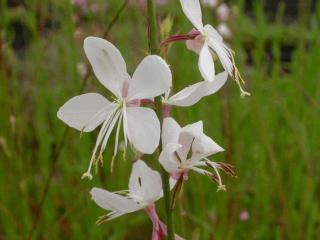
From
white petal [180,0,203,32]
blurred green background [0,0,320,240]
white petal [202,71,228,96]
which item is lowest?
blurred green background [0,0,320,240]

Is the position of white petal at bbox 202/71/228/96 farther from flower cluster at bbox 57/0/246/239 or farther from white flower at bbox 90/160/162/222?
white flower at bbox 90/160/162/222

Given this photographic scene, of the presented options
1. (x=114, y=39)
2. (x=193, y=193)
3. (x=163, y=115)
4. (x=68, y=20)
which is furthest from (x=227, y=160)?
(x=114, y=39)

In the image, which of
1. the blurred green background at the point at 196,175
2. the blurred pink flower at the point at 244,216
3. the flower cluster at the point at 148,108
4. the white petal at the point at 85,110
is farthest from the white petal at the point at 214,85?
the blurred pink flower at the point at 244,216

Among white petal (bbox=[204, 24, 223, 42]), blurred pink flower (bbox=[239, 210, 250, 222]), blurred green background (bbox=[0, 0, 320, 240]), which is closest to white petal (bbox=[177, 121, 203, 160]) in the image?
white petal (bbox=[204, 24, 223, 42])

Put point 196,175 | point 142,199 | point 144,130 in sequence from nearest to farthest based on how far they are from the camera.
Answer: point 144,130 → point 142,199 → point 196,175

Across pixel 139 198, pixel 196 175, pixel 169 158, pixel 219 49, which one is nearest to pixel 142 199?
pixel 139 198

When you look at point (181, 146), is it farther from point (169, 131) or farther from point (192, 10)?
point (192, 10)

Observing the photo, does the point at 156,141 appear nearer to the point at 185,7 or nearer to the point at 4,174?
the point at 185,7
